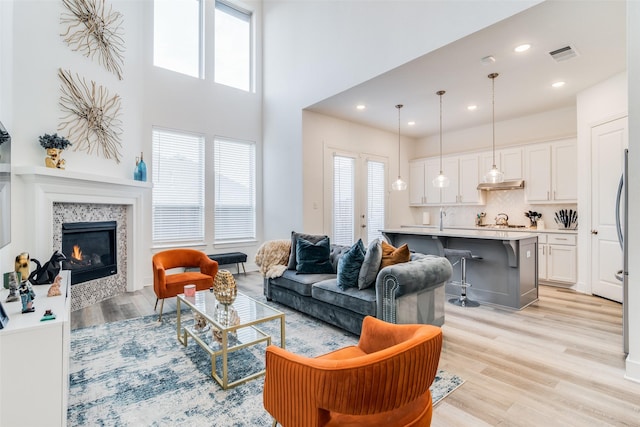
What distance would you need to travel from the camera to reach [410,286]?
2.74 meters

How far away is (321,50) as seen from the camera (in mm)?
5234

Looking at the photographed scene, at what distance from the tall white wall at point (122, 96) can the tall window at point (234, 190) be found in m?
0.19

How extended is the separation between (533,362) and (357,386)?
2304 mm

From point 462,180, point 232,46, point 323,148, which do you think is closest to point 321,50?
point 323,148

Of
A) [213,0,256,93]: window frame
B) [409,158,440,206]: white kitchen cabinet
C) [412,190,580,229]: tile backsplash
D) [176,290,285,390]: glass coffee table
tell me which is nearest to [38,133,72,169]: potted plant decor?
[176,290,285,390]: glass coffee table

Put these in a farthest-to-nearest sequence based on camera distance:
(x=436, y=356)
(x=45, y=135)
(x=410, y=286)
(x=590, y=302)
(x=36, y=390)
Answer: (x=590, y=302) < (x=45, y=135) < (x=410, y=286) < (x=36, y=390) < (x=436, y=356)

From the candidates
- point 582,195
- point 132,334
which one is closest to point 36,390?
point 132,334

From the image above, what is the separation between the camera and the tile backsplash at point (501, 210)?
5.72 metres

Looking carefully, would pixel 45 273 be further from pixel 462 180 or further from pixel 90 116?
pixel 462 180

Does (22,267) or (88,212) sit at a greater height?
(88,212)

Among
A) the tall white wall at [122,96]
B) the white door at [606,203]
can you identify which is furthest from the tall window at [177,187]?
the white door at [606,203]

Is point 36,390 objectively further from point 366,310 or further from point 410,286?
point 410,286

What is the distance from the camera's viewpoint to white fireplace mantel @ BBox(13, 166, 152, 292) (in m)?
3.44

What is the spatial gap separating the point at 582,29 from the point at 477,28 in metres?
1.03
